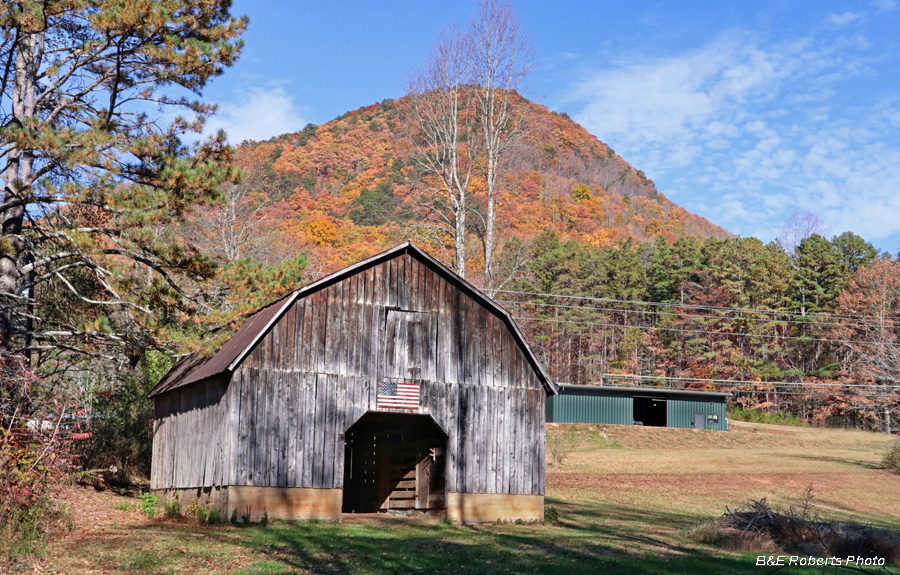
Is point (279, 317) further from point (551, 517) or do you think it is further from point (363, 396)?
point (551, 517)

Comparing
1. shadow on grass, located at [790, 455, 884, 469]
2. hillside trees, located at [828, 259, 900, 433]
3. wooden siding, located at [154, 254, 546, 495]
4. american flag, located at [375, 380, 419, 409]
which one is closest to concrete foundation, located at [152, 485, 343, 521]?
wooden siding, located at [154, 254, 546, 495]

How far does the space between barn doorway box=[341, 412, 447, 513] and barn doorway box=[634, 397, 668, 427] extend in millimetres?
35280

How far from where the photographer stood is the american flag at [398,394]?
23756mm

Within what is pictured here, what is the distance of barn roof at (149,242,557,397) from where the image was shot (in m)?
22.3

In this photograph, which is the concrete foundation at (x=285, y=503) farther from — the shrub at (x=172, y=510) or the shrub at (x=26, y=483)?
the shrub at (x=26, y=483)

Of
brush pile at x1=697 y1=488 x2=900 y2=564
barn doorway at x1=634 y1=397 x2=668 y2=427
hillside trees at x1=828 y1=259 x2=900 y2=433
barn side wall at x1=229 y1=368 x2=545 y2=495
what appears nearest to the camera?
brush pile at x1=697 y1=488 x2=900 y2=564

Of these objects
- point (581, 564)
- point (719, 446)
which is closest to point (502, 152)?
point (719, 446)

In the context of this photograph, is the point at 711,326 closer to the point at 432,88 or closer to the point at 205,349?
the point at 432,88

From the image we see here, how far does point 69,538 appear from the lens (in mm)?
17562

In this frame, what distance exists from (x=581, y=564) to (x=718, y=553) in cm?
423

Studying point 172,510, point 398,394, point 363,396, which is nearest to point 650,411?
point 398,394

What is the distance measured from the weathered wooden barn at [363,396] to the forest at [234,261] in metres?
1.85

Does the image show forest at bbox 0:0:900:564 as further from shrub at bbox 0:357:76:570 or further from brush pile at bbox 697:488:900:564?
brush pile at bbox 697:488:900:564

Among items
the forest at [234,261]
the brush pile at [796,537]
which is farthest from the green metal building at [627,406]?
the brush pile at [796,537]
